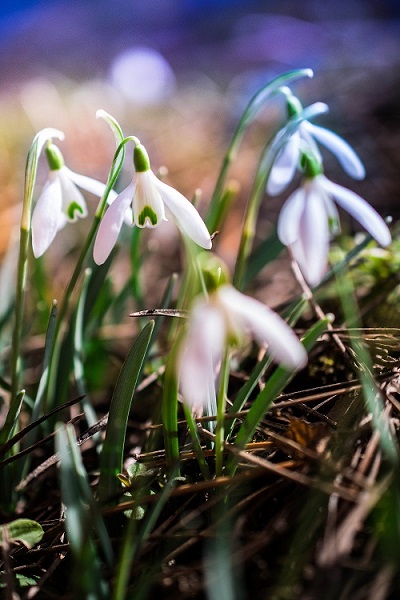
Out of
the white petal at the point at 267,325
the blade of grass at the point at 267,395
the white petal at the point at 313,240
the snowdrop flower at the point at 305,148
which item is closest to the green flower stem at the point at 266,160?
the snowdrop flower at the point at 305,148

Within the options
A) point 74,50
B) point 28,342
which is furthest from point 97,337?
point 74,50

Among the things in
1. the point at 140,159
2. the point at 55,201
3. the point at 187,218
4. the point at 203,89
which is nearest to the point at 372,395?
the point at 187,218

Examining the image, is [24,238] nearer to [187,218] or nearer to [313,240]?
[187,218]

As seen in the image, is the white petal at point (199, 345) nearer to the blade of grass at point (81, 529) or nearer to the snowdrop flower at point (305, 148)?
the blade of grass at point (81, 529)

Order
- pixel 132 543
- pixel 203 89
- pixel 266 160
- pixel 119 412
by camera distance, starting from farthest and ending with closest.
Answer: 1. pixel 203 89
2. pixel 266 160
3. pixel 119 412
4. pixel 132 543

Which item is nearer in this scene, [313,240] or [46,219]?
[313,240]

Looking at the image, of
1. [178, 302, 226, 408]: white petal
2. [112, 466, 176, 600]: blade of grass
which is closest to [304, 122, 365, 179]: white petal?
[178, 302, 226, 408]: white petal

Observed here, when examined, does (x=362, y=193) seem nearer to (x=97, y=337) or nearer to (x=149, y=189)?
(x=97, y=337)
